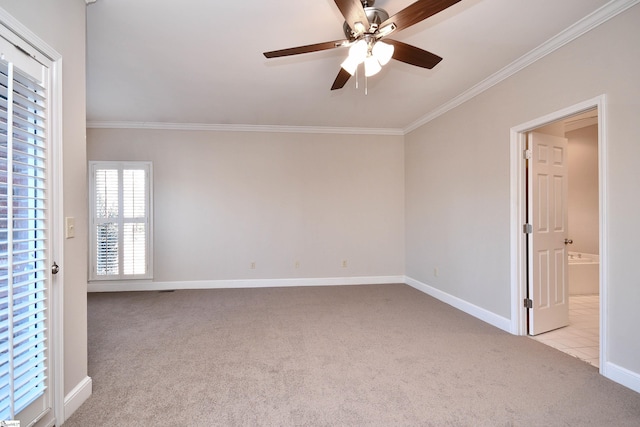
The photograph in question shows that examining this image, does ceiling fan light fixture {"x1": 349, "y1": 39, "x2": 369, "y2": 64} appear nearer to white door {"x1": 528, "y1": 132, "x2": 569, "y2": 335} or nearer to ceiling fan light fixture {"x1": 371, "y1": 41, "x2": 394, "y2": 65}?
ceiling fan light fixture {"x1": 371, "y1": 41, "x2": 394, "y2": 65}

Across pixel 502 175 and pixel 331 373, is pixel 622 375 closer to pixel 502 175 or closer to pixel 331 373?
pixel 502 175

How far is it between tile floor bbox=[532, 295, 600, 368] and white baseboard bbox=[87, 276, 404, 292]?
2386 mm

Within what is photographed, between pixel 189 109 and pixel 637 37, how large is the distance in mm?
4509

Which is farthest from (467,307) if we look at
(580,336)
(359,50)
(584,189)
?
(584,189)

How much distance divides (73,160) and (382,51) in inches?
78.9

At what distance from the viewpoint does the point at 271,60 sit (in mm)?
2885

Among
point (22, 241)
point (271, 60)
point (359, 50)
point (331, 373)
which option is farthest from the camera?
point (271, 60)

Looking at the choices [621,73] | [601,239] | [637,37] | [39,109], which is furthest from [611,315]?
[39,109]

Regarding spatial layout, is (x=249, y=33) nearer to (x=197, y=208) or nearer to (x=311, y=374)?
(x=311, y=374)

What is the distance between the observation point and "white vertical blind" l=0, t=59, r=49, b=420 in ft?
4.56

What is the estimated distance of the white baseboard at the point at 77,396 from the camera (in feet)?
6.00

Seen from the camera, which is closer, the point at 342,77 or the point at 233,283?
the point at 342,77

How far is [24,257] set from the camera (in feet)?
5.07

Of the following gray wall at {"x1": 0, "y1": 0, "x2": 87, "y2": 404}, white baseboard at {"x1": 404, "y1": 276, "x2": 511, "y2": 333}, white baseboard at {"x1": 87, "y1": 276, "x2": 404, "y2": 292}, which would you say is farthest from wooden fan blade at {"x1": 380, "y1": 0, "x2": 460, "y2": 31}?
white baseboard at {"x1": 87, "y1": 276, "x2": 404, "y2": 292}
